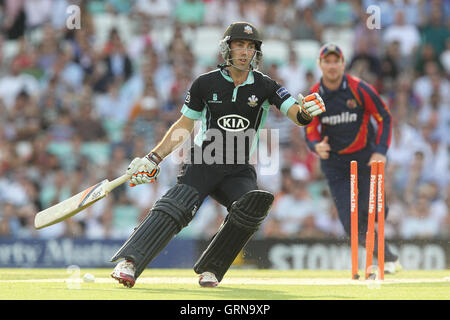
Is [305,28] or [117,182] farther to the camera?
[305,28]

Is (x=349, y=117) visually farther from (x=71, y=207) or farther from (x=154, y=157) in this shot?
(x=71, y=207)

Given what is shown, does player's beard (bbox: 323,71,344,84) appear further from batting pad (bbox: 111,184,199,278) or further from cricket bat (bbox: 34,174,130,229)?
cricket bat (bbox: 34,174,130,229)

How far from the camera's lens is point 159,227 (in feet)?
20.9

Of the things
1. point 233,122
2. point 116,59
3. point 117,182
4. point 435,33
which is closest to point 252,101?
point 233,122

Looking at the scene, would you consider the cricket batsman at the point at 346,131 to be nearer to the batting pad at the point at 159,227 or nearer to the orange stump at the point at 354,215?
the orange stump at the point at 354,215

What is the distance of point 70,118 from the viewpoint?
43.6ft

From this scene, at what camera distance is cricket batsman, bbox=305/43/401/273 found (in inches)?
333

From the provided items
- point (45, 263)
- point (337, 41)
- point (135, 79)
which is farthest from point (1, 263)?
point (337, 41)

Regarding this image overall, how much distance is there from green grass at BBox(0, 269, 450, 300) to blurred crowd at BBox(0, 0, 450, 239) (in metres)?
3.79

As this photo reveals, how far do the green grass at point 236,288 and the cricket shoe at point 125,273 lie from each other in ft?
0.22

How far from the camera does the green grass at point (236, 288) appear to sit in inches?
230

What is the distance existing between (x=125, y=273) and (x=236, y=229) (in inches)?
36.3

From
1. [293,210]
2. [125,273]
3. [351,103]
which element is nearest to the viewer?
[125,273]

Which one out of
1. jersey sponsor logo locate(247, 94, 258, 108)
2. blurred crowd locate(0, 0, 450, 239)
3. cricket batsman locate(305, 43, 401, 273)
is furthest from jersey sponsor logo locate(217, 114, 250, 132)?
blurred crowd locate(0, 0, 450, 239)
